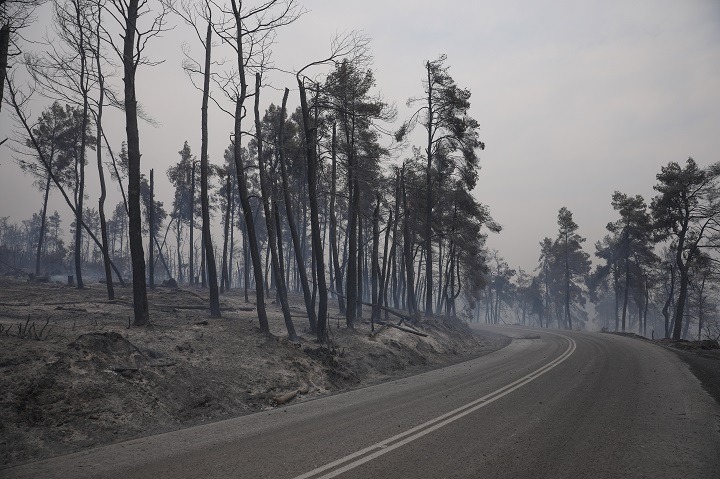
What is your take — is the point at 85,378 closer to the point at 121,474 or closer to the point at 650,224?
the point at 121,474

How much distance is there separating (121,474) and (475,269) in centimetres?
3835

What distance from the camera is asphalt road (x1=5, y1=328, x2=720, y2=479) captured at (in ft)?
18.1

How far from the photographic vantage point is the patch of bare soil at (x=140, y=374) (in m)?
7.22

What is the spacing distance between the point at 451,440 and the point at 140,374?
7.20m

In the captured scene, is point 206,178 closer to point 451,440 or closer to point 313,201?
point 313,201

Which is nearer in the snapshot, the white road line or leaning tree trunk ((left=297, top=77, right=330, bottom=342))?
the white road line

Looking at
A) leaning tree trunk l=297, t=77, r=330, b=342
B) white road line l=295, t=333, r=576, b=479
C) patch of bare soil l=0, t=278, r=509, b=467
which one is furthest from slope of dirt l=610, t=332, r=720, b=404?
leaning tree trunk l=297, t=77, r=330, b=342

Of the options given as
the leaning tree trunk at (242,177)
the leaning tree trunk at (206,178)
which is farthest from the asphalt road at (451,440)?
the leaning tree trunk at (206,178)

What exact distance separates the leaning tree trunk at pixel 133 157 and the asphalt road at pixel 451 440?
7.29m

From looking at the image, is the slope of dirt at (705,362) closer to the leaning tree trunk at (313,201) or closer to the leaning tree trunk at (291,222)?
the leaning tree trunk at (313,201)

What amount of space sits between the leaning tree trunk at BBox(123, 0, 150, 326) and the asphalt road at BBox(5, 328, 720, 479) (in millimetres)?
7289

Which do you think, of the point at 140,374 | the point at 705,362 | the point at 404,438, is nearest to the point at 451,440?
the point at 404,438

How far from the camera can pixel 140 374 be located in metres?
9.50

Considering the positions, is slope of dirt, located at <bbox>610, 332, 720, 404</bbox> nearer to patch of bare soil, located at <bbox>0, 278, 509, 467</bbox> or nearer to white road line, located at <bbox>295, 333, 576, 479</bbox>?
white road line, located at <bbox>295, 333, 576, 479</bbox>
